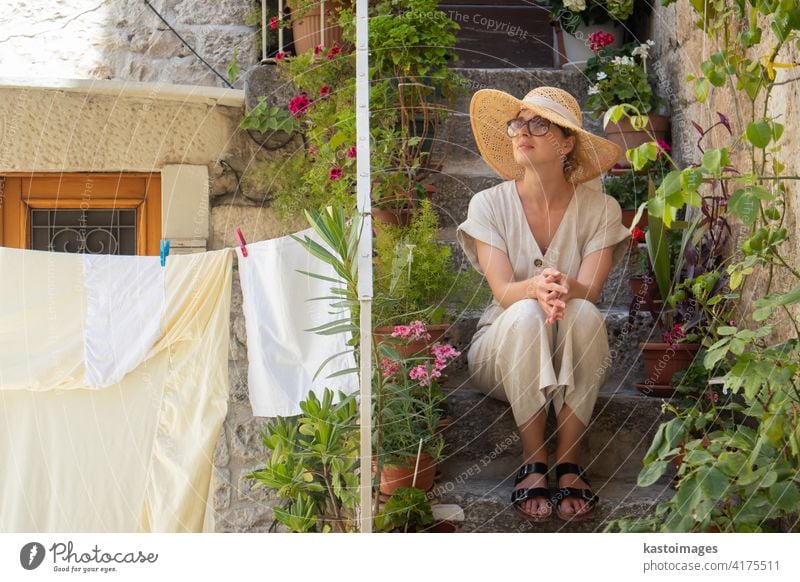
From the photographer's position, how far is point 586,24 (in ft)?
Answer: 12.7

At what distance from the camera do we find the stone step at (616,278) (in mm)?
3268

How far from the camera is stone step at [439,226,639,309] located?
10.7 feet

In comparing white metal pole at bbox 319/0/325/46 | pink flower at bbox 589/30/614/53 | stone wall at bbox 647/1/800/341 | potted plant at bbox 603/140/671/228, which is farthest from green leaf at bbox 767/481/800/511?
pink flower at bbox 589/30/614/53

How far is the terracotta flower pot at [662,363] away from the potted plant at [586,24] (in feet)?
4.57

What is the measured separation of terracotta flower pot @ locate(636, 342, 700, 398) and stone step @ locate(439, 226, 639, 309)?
0.45m

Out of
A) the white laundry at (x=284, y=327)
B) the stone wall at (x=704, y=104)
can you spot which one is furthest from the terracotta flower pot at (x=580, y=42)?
the white laundry at (x=284, y=327)

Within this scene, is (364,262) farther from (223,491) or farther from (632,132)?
(632,132)

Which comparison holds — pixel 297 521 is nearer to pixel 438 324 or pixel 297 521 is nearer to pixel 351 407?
pixel 351 407

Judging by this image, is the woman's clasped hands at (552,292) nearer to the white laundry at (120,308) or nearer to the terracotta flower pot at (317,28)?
the white laundry at (120,308)

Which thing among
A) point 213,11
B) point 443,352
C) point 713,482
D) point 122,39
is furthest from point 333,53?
point 713,482

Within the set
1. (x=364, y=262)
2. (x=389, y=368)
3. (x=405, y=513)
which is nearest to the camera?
(x=364, y=262)

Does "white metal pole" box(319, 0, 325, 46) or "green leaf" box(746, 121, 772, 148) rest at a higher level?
"white metal pole" box(319, 0, 325, 46)

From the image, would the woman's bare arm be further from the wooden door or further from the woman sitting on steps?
the wooden door

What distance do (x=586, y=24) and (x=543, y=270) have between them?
1645 millimetres
